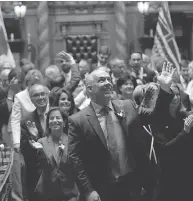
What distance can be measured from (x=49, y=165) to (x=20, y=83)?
8.03 feet

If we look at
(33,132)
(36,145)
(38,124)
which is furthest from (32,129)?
(36,145)

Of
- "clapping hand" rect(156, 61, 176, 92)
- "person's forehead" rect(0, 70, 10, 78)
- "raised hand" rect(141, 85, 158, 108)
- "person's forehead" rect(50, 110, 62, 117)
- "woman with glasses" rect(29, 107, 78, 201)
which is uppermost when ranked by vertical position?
"clapping hand" rect(156, 61, 176, 92)

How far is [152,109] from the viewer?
5336 mm

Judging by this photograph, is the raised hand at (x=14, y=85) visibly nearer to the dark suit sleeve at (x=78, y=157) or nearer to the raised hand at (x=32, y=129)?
the raised hand at (x=32, y=129)

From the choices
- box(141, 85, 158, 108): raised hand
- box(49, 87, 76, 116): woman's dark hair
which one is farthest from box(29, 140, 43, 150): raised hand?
box(141, 85, 158, 108): raised hand

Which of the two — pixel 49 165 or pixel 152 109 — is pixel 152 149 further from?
pixel 49 165

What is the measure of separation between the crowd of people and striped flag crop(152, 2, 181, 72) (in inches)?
172

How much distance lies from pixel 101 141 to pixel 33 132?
72.7 inches

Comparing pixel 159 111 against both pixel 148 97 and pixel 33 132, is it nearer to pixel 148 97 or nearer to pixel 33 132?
pixel 148 97

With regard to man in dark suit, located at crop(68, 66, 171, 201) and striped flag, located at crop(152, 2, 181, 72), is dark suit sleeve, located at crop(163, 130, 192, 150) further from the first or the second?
striped flag, located at crop(152, 2, 181, 72)

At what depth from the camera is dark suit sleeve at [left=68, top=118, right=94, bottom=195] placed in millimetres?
4734

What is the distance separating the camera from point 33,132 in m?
6.54

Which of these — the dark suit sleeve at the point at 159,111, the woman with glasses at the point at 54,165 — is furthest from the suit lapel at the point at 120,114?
the woman with glasses at the point at 54,165

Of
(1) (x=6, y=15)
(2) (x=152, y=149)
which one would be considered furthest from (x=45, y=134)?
(1) (x=6, y=15)
